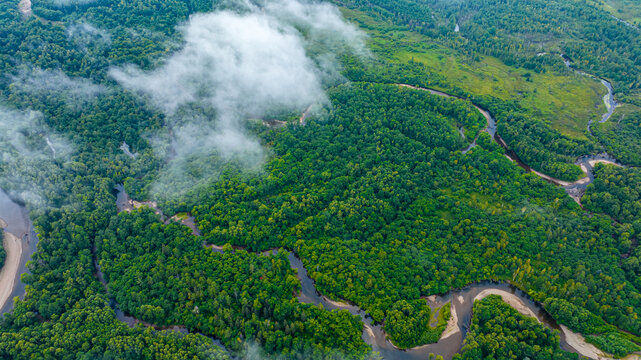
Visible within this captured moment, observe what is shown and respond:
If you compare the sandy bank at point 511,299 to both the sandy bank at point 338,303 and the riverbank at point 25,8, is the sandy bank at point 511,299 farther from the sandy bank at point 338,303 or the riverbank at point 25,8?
the riverbank at point 25,8

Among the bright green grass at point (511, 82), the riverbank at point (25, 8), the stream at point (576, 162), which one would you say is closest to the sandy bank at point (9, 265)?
the riverbank at point (25, 8)

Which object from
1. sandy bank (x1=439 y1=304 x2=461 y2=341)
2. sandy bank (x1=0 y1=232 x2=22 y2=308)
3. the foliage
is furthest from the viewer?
sandy bank (x1=0 y1=232 x2=22 y2=308)

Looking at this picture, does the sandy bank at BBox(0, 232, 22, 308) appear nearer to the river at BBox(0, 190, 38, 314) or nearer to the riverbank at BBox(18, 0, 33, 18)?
the river at BBox(0, 190, 38, 314)

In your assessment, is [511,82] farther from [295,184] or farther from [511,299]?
[295,184]

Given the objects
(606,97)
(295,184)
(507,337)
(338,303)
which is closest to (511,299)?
(507,337)

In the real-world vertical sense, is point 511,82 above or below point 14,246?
above

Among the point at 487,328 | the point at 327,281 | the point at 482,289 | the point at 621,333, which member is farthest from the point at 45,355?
the point at 621,333

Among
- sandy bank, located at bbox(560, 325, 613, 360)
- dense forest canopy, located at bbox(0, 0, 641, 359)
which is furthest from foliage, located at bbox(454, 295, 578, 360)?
sandy bank, located at bbox(560, 325, 613, 360)

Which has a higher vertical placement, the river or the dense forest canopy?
the dense forest canopy
